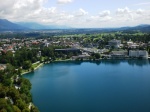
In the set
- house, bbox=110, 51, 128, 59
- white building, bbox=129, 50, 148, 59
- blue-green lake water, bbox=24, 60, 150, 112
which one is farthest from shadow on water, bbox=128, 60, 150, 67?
house, bbox=110, 51, 128, 59

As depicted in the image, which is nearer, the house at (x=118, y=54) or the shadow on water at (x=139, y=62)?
the shadow on water at (x=139, y=62)

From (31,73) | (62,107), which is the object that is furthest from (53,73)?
(62,107)

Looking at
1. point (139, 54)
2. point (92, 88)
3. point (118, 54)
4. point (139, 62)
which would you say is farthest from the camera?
Result: point (118, 54)

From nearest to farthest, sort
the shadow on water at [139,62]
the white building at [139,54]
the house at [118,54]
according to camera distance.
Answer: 1. the shadow on water at [139,62]
2. the white building at [139,54]
3. the house at [118,54]

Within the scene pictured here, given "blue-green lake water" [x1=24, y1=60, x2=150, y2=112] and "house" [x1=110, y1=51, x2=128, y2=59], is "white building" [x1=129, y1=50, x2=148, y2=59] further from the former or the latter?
"blue-green lake water" [x1=24, y1=60, x2=150, y2=112]

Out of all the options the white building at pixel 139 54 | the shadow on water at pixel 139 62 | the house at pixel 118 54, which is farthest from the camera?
the house at pixel 118 54

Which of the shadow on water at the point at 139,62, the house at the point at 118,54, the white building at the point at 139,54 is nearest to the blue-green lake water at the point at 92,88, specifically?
the shadow on water at the point at 139,62

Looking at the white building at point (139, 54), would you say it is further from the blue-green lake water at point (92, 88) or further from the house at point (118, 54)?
the blue-green lake water at point (92, 88)

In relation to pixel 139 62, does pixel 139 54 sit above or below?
above

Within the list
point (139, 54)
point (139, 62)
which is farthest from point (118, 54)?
point (139, 62)

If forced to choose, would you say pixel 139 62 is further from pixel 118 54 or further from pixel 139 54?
pixel 118 54
